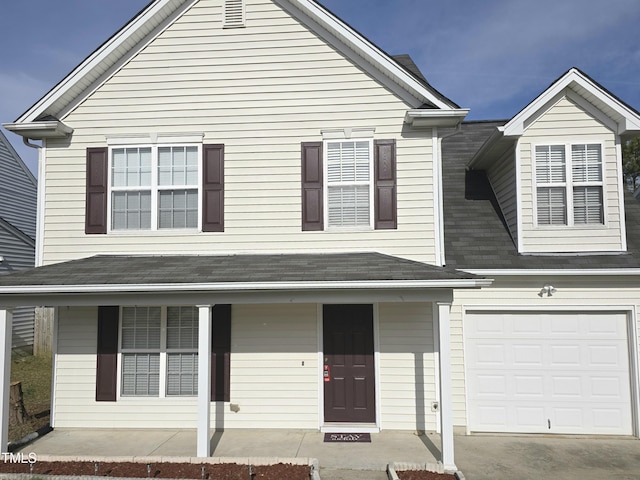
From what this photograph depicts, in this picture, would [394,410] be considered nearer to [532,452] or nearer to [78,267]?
[532,452]

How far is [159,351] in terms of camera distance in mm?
8141

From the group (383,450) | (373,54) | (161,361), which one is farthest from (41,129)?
(383,450)

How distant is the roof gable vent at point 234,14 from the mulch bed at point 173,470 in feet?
24.3

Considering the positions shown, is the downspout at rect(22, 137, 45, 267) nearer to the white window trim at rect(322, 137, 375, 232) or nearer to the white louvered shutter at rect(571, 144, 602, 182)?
the white window trim at rect(322, 137, 375, 232)

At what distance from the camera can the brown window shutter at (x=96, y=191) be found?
8.37 m

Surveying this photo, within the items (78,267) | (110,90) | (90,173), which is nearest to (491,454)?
(78,267)

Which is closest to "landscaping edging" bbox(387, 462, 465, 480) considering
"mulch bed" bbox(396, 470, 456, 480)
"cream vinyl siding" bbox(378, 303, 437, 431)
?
"mulch bed" bbox(396, 470, 456, 480)

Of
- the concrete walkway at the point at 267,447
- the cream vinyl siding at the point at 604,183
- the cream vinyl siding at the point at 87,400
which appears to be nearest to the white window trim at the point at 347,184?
the cream vinyl siding at the point at 604,183

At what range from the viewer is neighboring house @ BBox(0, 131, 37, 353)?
1557 cm

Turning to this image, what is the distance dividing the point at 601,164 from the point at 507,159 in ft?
5.05

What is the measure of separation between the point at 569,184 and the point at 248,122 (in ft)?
19.1

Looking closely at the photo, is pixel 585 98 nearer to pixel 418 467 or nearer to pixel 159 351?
pixel 418 467

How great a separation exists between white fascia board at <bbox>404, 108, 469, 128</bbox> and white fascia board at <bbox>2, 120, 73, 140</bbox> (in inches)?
246

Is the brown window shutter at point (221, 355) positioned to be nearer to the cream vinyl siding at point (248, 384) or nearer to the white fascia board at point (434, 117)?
the cream vinyl siding at point (248, 384)
